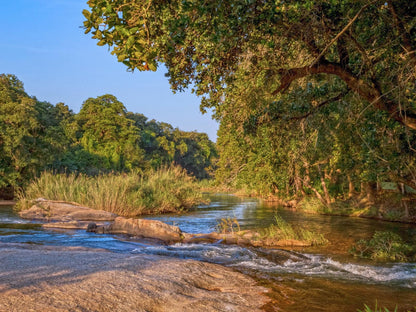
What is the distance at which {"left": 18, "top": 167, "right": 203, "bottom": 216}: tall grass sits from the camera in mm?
18562

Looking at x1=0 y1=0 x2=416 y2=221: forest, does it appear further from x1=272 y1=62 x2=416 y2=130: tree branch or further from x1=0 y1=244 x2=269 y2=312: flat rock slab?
x1=0 y1=244 x2=269 y2=312: flat rock slab

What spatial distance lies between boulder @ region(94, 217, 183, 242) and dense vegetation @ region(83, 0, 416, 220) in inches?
149

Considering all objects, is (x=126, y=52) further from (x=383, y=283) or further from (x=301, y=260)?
(x=301, y=260)

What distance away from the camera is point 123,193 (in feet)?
61.2

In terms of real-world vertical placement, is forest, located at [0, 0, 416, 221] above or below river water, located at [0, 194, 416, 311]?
above

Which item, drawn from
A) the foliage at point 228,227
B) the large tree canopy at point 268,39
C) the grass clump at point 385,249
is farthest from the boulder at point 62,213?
the grass clump at point 385,249

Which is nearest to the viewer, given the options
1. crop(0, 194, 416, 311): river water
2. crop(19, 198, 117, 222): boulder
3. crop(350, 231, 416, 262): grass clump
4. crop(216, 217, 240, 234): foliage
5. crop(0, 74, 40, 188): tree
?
crop(0, 194, 416, 311): river water

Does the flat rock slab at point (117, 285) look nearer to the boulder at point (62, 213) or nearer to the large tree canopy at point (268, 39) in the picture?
the large tree canopy at point (268, 39)

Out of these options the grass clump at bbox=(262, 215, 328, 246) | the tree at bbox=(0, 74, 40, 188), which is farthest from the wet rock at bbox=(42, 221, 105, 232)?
the tree at bbox=(0, 74, 40, 188)

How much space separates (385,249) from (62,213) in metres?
13.1

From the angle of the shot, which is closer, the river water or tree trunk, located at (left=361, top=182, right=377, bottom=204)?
the river water

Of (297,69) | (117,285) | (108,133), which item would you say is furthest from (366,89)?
(108,133)

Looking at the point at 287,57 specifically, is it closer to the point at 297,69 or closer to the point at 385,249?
the point at 297,69

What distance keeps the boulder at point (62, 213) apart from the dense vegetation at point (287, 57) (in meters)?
8.09
